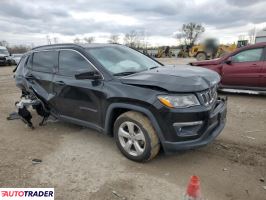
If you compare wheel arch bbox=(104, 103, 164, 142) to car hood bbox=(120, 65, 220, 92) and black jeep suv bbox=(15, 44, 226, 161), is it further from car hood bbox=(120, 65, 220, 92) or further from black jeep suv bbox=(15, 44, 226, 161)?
car hood bbox=(120, 65, 220, 92)

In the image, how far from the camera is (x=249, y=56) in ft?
25.4

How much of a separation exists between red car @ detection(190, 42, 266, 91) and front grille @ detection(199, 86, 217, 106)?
4.34 m

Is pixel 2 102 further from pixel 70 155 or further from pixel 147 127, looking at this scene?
pixel 147 127

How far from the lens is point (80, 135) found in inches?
198

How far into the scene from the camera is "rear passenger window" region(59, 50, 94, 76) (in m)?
4.28

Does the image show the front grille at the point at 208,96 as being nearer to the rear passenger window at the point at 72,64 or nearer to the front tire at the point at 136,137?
the front tire at the point at 136,137

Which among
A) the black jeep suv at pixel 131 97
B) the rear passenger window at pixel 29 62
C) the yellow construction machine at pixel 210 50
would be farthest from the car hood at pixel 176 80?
the yellow construction machine at pixel 210 50

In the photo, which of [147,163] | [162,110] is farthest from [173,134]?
[147,163]

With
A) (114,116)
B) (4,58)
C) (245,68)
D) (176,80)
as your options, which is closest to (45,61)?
(114,116)

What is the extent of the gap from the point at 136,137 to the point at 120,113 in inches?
19.6

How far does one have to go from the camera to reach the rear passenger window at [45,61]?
16.2 feet

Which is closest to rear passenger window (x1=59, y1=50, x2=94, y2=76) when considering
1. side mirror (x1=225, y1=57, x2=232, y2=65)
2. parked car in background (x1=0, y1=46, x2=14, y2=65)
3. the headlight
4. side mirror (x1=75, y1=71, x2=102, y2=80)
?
side mirror (x1=75, y1=71, x2=102, y2=80)

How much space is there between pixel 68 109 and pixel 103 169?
1.46 metres

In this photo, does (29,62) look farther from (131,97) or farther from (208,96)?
(208,96)
